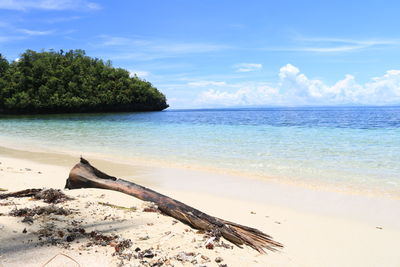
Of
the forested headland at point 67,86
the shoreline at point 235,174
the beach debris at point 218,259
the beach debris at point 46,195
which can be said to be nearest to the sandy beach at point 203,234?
the beach debris at point 218,259

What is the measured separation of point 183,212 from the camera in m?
4.04

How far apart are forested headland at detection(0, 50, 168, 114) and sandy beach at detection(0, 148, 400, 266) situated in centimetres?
7538

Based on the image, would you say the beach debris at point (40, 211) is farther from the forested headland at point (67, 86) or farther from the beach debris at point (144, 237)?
the forested headland at point (67, 86)

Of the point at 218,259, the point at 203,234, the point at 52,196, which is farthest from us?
the point at 52,196

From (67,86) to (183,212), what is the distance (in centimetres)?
8566

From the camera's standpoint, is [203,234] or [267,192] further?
[267,192]

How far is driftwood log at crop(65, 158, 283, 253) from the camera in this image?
3529 mm

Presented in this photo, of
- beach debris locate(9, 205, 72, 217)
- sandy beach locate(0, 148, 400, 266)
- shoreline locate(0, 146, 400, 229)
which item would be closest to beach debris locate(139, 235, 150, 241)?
sandy beach locate(0, 148, 400, 266)

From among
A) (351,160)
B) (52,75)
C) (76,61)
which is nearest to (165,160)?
(351,160)

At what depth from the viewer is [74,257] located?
292cm

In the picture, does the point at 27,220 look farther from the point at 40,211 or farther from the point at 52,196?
the point at 52,196

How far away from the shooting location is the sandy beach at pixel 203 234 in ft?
9.90

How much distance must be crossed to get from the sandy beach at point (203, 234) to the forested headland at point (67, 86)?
7538 cm

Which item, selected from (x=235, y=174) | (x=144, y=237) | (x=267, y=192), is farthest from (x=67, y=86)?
(x=144, y=237)
